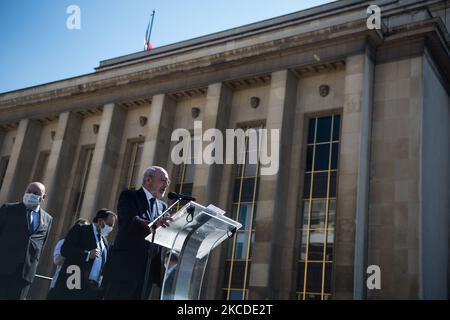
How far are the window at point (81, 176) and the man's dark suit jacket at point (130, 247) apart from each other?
20440mm

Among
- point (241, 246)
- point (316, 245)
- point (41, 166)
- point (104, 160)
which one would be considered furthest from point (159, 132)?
point (41, 166)

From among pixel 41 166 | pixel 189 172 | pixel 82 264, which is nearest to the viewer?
pixel 82 264

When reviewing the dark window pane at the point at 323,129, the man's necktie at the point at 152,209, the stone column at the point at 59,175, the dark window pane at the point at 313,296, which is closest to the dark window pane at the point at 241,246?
the dark window pane at the point at 313,296

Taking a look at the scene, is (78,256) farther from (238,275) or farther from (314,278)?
(238,275)

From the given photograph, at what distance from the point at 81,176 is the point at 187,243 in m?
21.7

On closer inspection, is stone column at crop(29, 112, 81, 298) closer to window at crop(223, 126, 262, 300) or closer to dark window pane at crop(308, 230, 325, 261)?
window at crop(223, 126, 262, 300)

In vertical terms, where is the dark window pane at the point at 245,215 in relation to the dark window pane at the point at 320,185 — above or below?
below

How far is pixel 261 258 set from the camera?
1784 centimetres

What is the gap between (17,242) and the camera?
7078 millimetres

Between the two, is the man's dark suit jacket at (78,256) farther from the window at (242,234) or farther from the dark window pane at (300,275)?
the window at (242,234)

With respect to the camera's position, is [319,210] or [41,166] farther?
[41,166]

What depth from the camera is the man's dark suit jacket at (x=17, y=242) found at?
22.9ft
